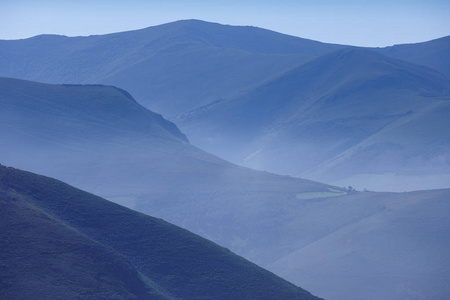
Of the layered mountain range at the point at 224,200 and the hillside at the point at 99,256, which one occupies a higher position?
the layered mountain range at the point at 224,200

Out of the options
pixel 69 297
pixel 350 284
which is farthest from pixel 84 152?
pixel 69 297

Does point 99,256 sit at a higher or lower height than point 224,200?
lower

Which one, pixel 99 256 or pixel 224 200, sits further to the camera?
pixel 224 200

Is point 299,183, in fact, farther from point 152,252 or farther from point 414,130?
point 152,252

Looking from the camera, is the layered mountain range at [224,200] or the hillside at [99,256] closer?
the hillside at [99,256]
